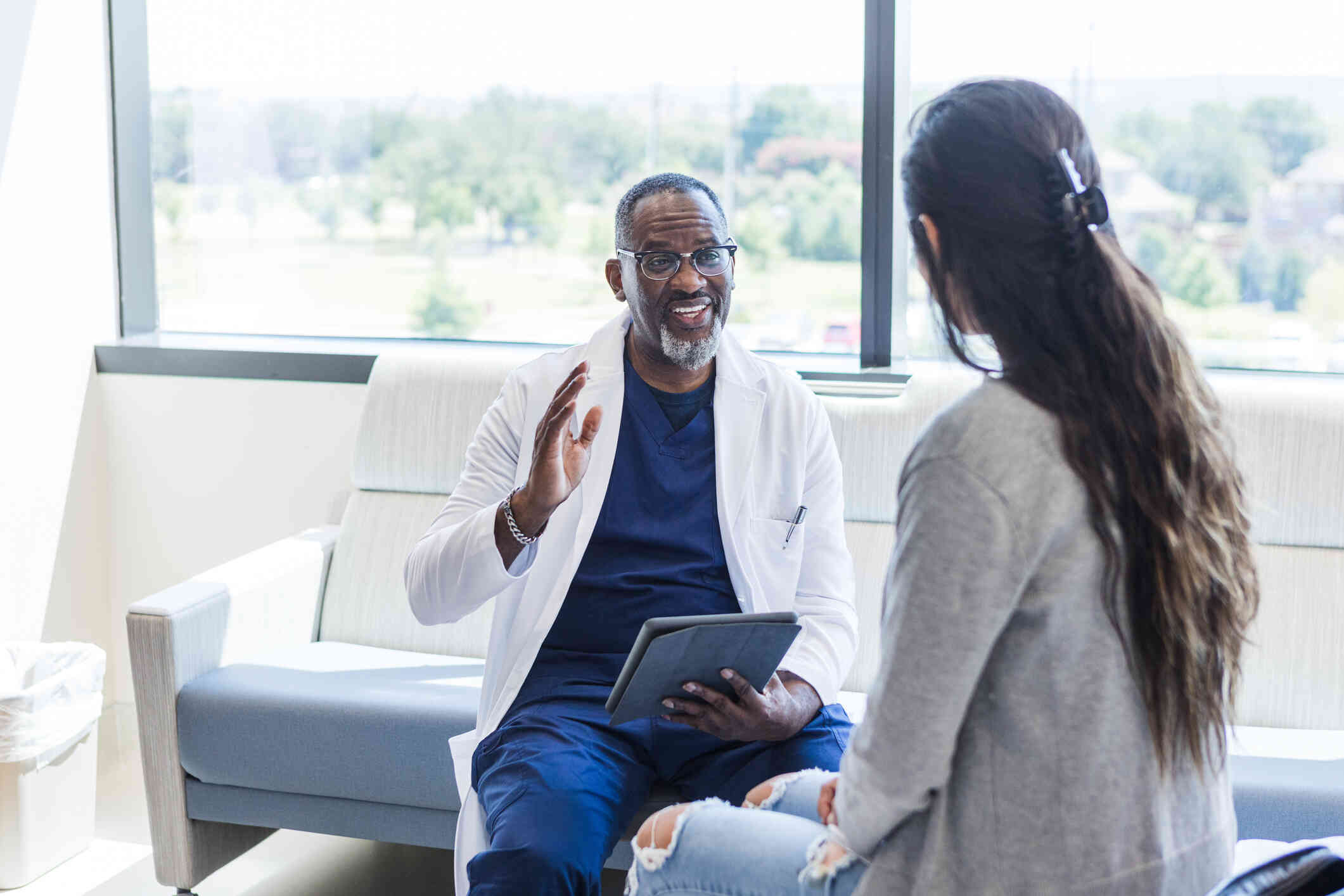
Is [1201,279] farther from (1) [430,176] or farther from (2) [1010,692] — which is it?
(2) [1010,692]

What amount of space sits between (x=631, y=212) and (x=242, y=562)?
3.76ft

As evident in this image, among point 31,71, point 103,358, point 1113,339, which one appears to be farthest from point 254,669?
point 1113,339

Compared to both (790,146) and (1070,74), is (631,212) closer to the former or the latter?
(790,146)

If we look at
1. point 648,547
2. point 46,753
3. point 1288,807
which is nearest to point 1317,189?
point 1288,807

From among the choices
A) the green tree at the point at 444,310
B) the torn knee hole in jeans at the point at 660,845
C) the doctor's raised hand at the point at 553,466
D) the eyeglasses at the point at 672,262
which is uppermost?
the eyeglasses at the point at 672,262

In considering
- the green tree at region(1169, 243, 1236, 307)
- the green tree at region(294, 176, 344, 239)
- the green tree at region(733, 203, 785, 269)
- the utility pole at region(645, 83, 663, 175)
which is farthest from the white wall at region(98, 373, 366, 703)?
the green tree at region(1169, 243, 1236, 307)

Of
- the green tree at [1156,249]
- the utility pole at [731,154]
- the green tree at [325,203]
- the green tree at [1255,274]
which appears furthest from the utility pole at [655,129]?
the green tree at [1255,274]

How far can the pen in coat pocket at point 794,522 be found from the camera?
2.00 metres

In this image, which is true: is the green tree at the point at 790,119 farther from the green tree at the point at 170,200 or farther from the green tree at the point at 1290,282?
the green tree at the point at 170,200

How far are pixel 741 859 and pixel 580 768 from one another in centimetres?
54

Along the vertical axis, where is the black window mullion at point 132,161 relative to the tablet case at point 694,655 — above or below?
above

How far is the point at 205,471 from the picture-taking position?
329 centimetres

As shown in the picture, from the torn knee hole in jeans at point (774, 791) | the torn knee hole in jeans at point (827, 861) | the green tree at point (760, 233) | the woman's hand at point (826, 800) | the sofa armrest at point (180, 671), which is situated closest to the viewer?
the torn knee hole in jeans at point (827, 861)

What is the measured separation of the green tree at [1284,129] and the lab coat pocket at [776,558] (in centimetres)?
154
